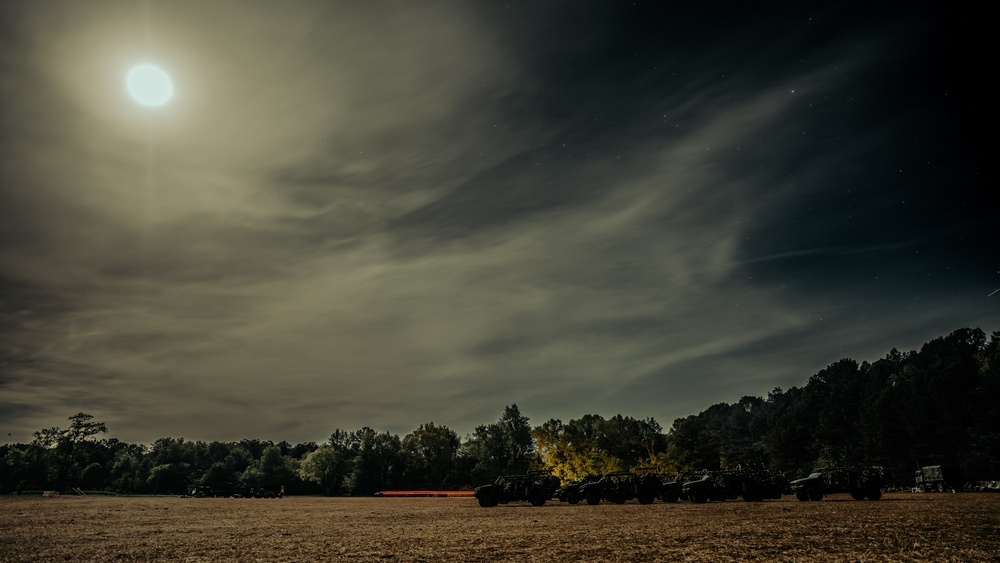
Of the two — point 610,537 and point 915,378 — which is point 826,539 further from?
point 915,378

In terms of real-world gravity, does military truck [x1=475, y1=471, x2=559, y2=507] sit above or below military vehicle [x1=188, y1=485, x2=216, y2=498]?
above

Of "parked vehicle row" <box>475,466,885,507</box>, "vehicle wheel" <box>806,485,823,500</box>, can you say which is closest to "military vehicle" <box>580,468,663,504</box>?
"parked vehicle row" <box>475,466,885,507</box>

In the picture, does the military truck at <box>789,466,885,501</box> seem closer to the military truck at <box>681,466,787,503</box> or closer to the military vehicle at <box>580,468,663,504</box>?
the military truck at <box>681,466,787,503</box>

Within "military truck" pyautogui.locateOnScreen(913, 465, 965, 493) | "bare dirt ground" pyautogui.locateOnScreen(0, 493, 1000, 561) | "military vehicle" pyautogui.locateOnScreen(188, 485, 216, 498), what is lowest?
"military vehicle" pyautogui.locateOnScreen(188, 485, 216, 498)

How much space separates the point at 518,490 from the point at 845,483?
2222 cm

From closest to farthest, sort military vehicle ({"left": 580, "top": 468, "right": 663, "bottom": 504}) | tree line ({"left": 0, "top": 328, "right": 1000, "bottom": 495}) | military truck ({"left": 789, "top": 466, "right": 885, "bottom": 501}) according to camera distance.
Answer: military truck ({"left": 789, "top": 466, "right": 885, "bottom": 501}) < military vehicle ({"left": 580, "top": 468, "right": 663, "bottom": 504}) < tree line ({"left": 0, "top": 328, "right": 1000, "bottom": 495})

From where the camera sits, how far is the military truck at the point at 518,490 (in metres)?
39.5

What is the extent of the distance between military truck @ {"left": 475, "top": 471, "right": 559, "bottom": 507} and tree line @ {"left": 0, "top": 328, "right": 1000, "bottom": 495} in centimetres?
3866

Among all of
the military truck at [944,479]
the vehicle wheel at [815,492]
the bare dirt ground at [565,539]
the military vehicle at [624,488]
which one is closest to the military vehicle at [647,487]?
the military vehicle at [624,488]

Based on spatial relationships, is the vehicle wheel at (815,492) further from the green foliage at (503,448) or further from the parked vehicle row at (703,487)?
the green foliage at (503,448)

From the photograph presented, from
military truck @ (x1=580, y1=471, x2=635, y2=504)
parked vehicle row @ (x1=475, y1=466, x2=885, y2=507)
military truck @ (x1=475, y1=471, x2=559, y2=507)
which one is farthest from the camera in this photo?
military truck @ (x1=580, y1=471, x2=635, y2=504)

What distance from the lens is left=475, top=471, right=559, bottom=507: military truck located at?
130ft

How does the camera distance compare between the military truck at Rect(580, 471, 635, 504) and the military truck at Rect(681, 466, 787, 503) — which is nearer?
the military truck at Rect(681, 466, 787, 503)

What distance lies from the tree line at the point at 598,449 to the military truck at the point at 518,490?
3866cm
